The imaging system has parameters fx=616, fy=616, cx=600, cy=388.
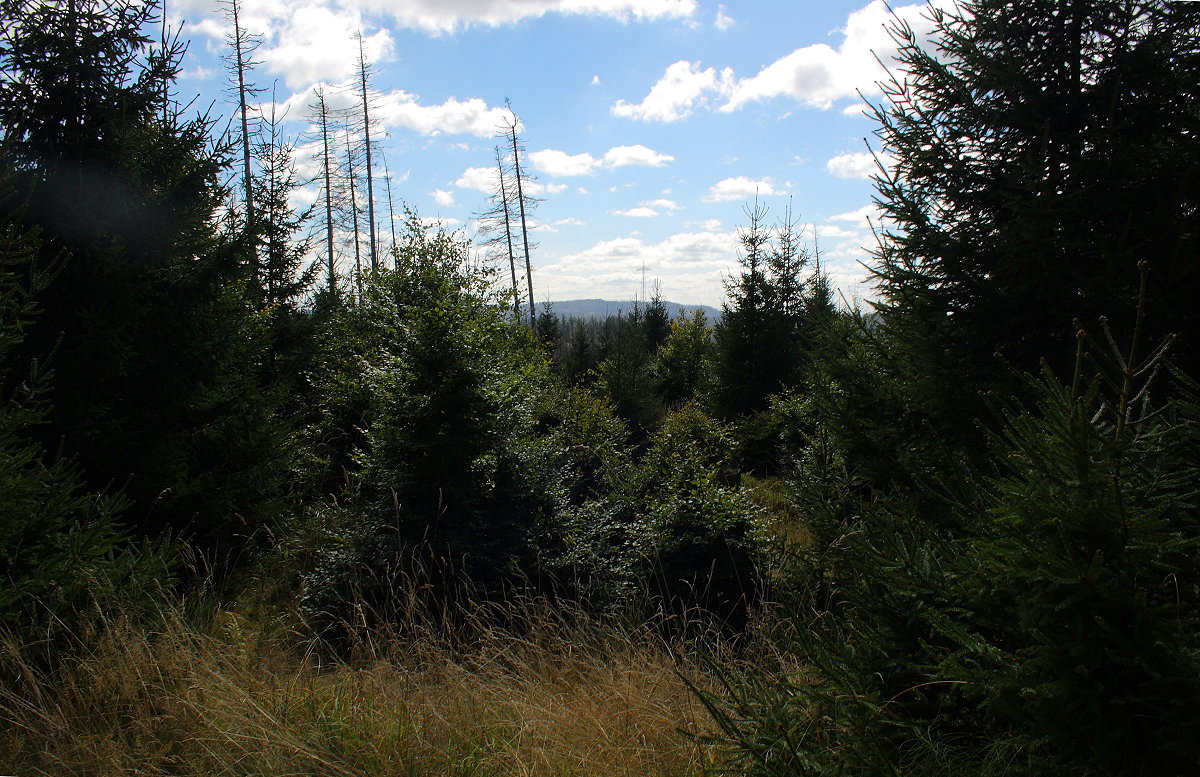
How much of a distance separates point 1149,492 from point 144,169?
23.0 ft

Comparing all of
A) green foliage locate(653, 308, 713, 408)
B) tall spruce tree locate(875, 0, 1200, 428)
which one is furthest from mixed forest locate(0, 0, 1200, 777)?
green foliage locate(653, 308, 713, 408)

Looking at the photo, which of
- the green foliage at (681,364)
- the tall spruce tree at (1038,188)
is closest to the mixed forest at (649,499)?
the tall spruce tree at (1038,188)

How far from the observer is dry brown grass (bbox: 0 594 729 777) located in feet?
8.32

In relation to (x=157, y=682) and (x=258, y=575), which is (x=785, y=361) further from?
(x=157, y=682)

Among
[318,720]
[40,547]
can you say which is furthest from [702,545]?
[40,547]

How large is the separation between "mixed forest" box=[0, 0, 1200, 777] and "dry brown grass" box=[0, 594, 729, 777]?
0.02 metres

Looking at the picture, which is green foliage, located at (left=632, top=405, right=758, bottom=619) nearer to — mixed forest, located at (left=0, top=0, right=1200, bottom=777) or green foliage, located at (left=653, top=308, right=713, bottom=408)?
mixed forest, located at (left=0, top=0, right=1200, bottom=777)

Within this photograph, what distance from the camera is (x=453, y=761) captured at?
99.8 inches

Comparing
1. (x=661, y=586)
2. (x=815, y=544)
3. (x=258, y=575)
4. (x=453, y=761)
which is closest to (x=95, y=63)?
(x=258, y=575)

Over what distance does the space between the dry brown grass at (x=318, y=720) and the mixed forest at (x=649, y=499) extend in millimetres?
22

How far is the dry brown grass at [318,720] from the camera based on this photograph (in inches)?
99.8

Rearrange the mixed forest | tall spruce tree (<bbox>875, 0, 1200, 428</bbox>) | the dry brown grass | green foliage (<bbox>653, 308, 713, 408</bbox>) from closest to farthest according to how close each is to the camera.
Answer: the mixed forest < the dry brown grass < tall spruce tree (<bbox>875, 0, 1200, 428</bbox>) < green foliage (<bbox>653, 308, 713, 408</bbox>)

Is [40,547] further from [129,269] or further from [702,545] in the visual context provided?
[702,545]

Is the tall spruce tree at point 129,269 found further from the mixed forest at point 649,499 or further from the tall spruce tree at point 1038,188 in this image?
the tall spruce tree at point 1038,188
